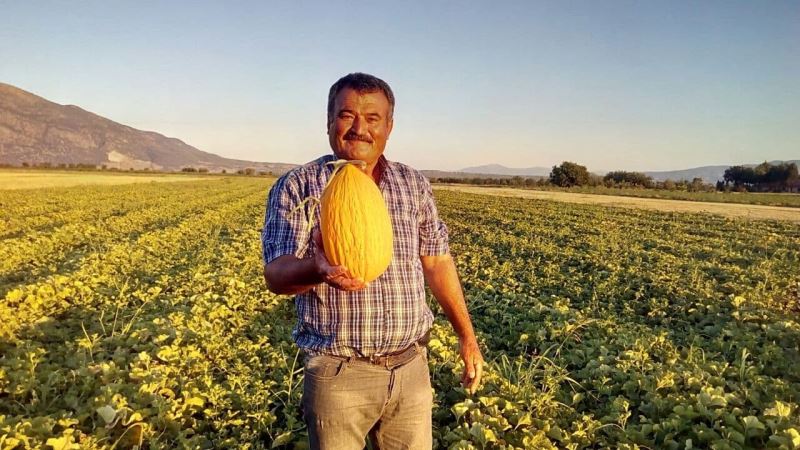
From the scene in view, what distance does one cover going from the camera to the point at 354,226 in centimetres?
176

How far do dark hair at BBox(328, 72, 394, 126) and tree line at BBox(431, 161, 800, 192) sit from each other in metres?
76.2

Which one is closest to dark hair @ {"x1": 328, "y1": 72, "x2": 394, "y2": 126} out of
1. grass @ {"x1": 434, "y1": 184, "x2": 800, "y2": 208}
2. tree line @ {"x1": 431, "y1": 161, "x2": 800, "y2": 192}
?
grass @ {"x1": 434, "y1": 184, "x2": 800, "y2": 208}

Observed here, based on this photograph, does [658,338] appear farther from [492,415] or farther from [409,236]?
[409,236]

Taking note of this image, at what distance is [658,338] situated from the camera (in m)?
5.78

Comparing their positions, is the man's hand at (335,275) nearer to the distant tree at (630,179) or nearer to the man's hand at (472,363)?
the man's hand at (472,363)

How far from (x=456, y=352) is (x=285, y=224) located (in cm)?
368

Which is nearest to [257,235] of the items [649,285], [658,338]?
[649,285]

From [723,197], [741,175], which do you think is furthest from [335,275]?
[741,175]

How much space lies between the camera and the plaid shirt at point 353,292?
2084 mm

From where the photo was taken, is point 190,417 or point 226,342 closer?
point 190,417

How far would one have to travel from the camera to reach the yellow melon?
1744 mm

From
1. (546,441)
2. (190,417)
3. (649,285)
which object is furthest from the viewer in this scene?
(649,285)

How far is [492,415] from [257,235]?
10.7 meters

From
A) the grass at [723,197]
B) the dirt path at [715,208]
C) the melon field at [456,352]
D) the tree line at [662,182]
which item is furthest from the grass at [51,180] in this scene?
the tree line at [662,182]
